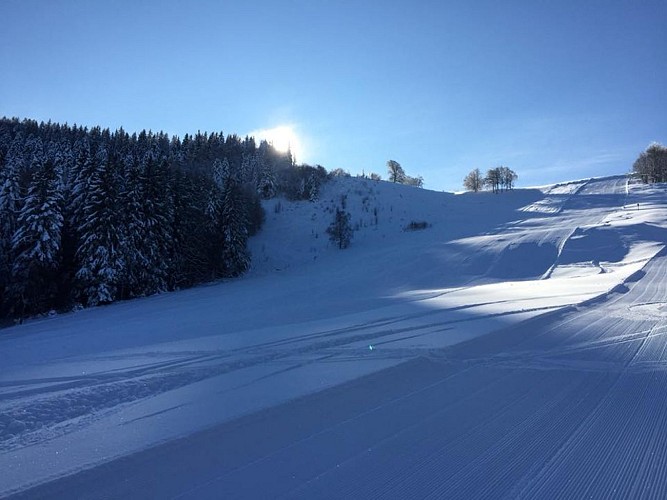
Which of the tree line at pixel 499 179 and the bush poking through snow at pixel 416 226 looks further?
the tree line at pixel 499 179

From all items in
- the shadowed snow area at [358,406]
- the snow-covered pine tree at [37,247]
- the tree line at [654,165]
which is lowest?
the shadowed snow area at [358,406]

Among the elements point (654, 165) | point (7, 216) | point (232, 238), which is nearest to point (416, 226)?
point (232, 238)

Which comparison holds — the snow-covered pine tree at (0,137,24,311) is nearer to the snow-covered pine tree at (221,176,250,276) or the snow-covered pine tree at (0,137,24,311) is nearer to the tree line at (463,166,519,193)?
the snow-covered pine tree at (221,176,250,276)

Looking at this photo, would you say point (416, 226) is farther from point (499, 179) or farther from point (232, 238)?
point (499, 179)

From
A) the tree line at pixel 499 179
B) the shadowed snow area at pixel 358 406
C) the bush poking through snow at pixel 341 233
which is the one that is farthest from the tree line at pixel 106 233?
the tree line at pixel 499 179

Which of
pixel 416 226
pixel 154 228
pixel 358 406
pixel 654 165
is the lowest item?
pixel 358 406

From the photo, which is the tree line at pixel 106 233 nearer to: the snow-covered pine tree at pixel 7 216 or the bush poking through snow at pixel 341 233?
the snow-covered pine tree at pixel 7 216

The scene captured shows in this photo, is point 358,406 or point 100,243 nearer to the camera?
point 358,406

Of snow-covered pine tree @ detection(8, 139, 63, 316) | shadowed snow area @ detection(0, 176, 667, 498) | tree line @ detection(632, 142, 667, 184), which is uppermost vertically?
tree line @ detection(632, 142, 667, 184)

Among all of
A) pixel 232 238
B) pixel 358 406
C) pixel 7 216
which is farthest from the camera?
pixel 232 238

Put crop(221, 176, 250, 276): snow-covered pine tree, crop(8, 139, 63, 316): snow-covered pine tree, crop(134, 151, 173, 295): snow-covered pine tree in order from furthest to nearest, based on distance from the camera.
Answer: crop(221, 176, 250, 276): snow-covered pine tree, crop(134, 151, 173, 295): snow-covered pine tree, crop(8, 139, 63, 316): snow-covered pine tree

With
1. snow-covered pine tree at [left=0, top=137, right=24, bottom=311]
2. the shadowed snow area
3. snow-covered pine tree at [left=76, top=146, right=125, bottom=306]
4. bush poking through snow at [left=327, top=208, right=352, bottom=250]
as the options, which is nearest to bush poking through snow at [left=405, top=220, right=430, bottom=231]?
bush poking through snow at [left=327, top=208, right=352, bottom=250]

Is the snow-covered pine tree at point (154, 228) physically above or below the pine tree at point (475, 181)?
below

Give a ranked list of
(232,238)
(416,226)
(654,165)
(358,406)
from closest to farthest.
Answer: (358,406) → (232,238) → (416,226) → (654,165)
